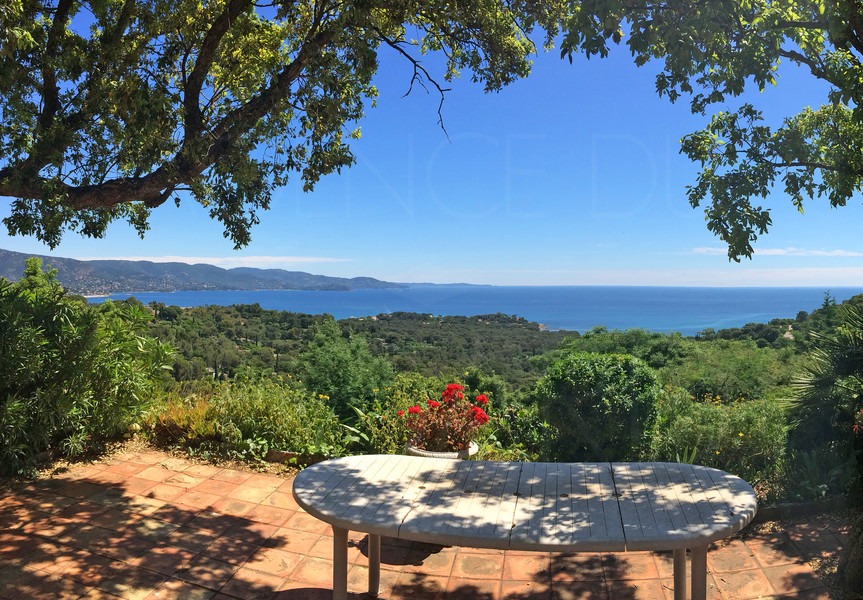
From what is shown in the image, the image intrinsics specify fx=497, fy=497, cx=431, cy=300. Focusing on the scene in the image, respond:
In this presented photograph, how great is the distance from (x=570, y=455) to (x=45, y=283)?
5.71m

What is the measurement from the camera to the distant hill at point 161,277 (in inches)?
273

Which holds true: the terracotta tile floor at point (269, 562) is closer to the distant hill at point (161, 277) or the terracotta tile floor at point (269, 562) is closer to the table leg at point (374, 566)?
the table leg at point (374, 566)

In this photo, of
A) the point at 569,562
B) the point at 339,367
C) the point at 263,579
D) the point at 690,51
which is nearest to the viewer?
the point at 263,579

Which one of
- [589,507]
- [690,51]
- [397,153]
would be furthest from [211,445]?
[397,153]

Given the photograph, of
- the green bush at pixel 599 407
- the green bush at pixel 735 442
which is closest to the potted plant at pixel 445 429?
the green bush at pixel 599 407

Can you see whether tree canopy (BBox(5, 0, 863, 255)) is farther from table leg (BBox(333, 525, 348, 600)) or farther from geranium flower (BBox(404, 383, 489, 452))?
table leg (BBox(333, 525, 348, 600))

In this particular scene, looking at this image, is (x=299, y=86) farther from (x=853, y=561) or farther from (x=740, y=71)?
(x=853, y=561)

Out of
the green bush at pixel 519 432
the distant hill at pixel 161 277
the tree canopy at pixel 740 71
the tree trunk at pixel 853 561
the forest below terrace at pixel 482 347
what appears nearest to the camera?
the tree trunk at pixel 853 561

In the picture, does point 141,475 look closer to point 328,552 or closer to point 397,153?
point 328,552

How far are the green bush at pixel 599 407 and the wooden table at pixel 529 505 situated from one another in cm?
157

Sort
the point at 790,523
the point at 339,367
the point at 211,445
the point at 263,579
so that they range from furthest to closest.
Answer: the point at 339,367 → the point at 211,445 → the point at 790,523 → the point at 263,579

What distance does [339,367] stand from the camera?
646 cm

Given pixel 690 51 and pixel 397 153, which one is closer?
pixel 690 51

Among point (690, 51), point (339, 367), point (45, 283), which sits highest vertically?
point (690, 51)
